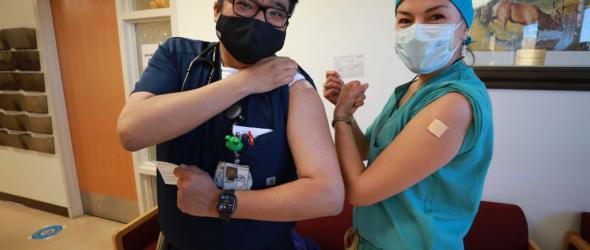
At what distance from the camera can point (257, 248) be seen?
2.89ft

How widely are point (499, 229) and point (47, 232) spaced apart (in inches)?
155

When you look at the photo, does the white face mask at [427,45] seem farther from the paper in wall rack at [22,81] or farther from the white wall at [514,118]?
the paper in wall rack at [22,81]

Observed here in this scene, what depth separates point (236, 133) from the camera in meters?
0.80

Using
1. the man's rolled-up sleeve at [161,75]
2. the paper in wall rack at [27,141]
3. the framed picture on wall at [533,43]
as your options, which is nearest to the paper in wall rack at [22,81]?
the paper in wall rack at [27,141]

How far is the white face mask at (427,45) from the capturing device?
862 mm

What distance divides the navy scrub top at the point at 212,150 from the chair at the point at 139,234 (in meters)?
1.22

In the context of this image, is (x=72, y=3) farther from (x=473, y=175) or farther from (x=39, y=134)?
(x=473, y=175)

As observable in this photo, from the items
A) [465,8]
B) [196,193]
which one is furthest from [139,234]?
[465,8]

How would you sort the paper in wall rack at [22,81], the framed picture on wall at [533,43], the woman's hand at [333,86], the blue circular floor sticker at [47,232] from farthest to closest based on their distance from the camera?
1. the paper in wall rack at [22,81]
2. the blue circular floor sticker at [47,232]
3. the framed picture on wall at [533,43]
4. the woman's hand at [333,86]

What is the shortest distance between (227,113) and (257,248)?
1.31ft

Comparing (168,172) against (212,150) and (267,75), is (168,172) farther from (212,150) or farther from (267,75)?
(267,75)

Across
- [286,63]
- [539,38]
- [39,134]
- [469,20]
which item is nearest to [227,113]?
[286,63]

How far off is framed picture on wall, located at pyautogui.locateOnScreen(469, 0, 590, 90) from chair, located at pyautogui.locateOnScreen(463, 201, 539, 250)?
747 mm

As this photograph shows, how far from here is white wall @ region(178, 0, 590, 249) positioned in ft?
5.62
